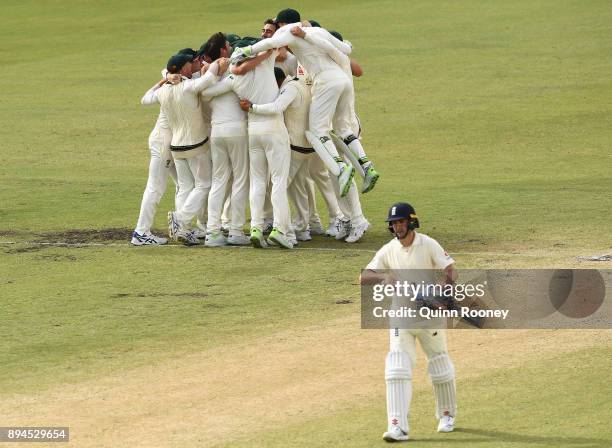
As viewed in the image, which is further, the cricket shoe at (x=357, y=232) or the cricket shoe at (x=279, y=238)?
the cricket shoe at (x=357, y=232)

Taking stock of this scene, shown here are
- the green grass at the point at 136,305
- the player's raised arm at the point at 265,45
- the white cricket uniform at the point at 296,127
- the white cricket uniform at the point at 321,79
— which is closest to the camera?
the green grass at the point at 136,305

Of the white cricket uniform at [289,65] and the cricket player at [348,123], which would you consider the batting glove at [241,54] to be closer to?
the cricket player at [348,123]

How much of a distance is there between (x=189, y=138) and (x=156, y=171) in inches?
25.5

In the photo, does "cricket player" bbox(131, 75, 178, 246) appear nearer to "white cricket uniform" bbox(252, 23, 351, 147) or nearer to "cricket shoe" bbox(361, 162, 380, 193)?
"white cricket uniform" bbox(252, 23, 351, 147)

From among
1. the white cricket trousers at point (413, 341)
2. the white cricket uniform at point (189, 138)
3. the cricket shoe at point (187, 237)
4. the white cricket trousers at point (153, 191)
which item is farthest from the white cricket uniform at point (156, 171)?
the white cricket trousers at point (413, 341)

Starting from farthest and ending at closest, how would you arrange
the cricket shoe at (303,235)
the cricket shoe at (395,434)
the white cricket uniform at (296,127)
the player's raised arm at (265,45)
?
the cricket shoe at (303,235), the white cricket uniform at (296,127), the player's raised arm at (265,45), the cricket shoe at (395,434)

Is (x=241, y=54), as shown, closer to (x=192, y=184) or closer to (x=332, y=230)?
(x=192, y=184)

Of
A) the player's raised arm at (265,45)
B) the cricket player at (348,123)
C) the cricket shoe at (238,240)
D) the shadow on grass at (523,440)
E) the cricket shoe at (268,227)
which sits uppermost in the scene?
the player's raised arm at (265,45)

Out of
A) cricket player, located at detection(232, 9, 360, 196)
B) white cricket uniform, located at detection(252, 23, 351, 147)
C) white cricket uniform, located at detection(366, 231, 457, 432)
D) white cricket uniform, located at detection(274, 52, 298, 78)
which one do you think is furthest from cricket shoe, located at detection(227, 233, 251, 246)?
white cricket uniform, located at detection(366, 231, 457, 432)

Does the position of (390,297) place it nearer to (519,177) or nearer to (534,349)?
(534,349)

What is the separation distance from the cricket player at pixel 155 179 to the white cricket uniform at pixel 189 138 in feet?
0.40

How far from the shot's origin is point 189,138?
16953 millimetres

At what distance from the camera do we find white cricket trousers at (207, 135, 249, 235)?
55.4 feet

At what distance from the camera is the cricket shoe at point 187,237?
17125mm
